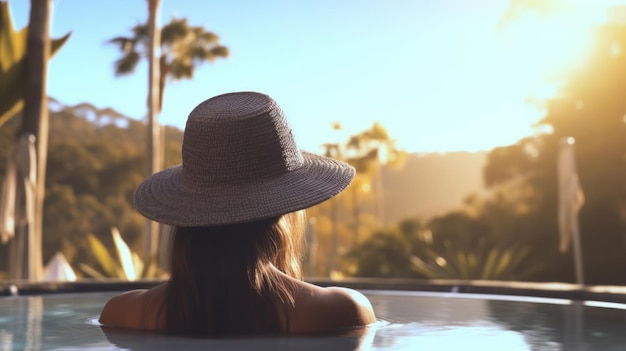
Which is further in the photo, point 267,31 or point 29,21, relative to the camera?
point 267,31

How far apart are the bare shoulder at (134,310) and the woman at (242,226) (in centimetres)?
9

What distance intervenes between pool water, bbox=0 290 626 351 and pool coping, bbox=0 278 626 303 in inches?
9.4

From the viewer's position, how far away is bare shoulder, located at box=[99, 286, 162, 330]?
2.41 metres

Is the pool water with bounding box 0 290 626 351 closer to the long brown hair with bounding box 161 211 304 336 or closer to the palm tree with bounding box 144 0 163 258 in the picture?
the long brown hair with bounding box 161 211 304 336

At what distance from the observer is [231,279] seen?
7.06 feet

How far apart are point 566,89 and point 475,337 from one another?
82.9 ft

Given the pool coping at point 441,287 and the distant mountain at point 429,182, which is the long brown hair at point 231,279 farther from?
the distant mountain at point 429,182

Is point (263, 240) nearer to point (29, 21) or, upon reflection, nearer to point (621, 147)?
point (29, 21)

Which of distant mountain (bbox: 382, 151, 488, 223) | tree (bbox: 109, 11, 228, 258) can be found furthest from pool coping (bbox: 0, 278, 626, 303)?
distant mountain (bbox: 382, 151, 488, 223)

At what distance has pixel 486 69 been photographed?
65.6 meters

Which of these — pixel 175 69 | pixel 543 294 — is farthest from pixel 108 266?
pixel 175 69

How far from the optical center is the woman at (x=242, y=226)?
84.9 inches

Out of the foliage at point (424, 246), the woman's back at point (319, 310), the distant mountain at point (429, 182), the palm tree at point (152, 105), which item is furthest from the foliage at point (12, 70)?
the distant mountain at point (429, 182)

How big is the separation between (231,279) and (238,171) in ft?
0.96
